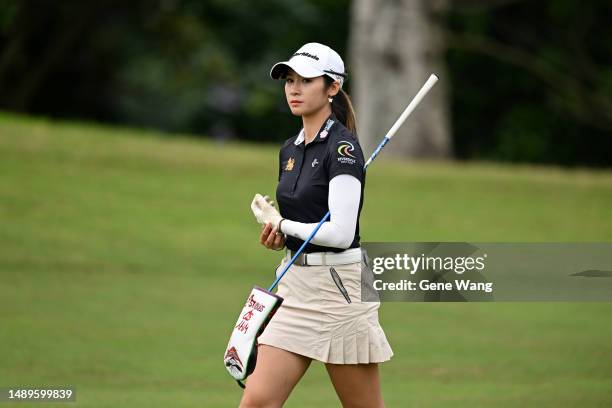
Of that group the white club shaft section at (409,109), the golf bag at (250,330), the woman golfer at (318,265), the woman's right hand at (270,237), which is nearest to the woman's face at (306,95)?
the woman golfer at (318,265)

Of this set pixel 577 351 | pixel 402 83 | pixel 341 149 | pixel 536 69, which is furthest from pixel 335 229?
pixel 536 69

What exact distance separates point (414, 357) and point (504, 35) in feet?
115

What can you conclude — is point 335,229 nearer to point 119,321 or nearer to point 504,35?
point 119,321

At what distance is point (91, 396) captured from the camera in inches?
343

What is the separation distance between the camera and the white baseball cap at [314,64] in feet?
18.7

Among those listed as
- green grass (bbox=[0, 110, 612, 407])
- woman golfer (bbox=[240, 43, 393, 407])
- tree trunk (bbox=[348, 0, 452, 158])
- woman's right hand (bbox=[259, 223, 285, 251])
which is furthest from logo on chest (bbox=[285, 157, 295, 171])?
tree trunk (bbox=[348, 0, 452, 158])

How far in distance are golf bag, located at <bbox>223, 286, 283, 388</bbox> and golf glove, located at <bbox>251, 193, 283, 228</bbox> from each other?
298 mm

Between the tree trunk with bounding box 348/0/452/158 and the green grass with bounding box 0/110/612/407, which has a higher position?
the tree trunk with bounding box 348/0/452/158

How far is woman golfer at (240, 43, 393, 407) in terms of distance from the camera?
5535 mm

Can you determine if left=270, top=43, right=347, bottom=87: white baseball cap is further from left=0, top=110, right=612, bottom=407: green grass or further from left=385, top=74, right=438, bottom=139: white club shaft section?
left=0, top=110, right=612, bottom=407: green grass

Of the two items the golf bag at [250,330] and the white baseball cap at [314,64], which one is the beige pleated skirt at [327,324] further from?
the white baseball cap at [314,64]

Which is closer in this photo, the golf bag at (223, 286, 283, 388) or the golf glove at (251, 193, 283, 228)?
the golf bag at (223, 286, 283, 388)

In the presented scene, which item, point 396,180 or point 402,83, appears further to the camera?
point 402,83

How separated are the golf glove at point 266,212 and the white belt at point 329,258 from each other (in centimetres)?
19
